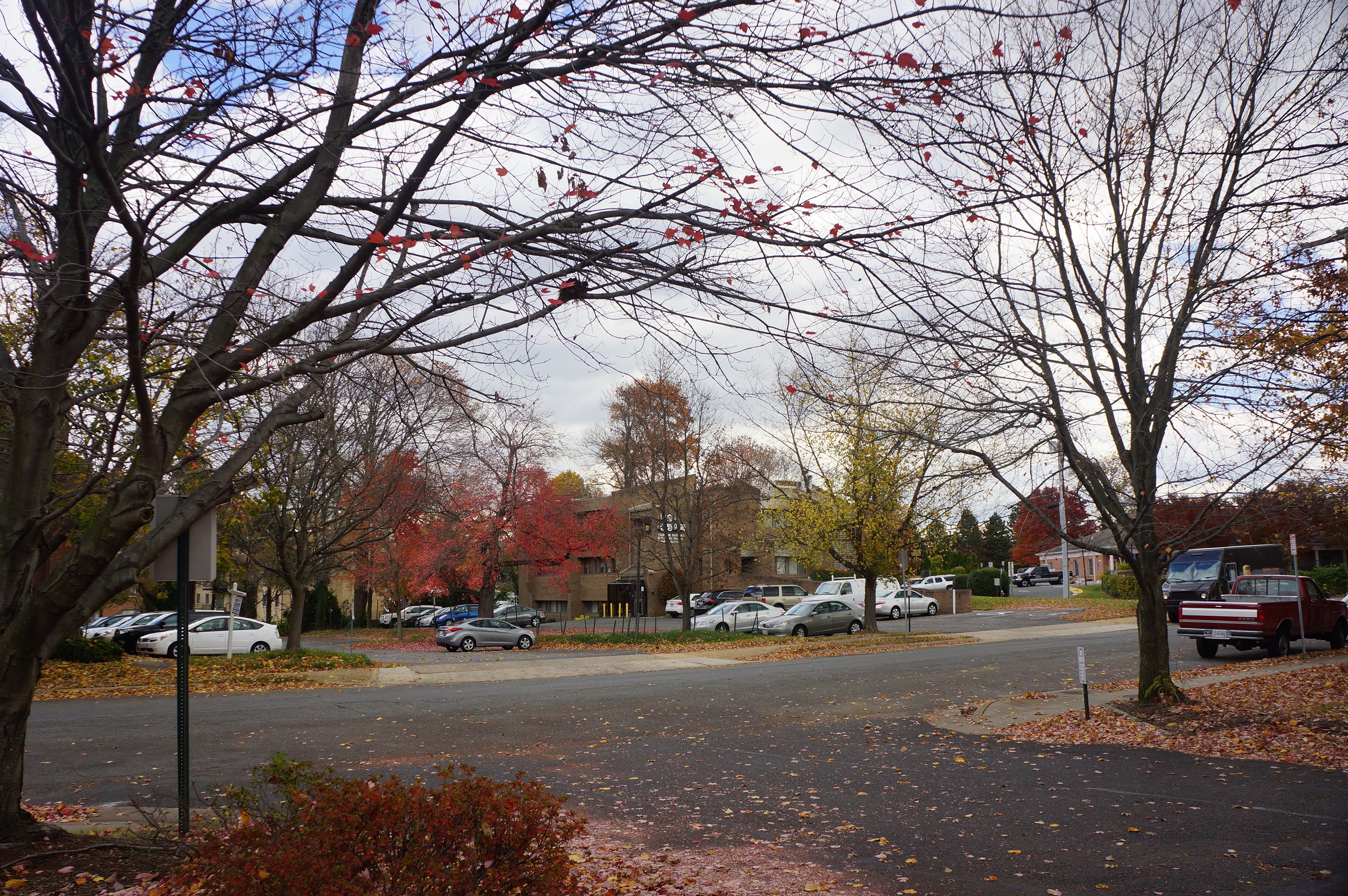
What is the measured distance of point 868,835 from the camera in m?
7.03

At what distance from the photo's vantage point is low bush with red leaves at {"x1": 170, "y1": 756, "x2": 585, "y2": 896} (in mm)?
3547

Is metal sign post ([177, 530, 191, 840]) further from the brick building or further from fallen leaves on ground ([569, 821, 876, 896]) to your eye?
the brick building

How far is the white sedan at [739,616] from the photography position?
116 ft

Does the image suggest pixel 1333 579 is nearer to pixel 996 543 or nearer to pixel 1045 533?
pixel 1045 533

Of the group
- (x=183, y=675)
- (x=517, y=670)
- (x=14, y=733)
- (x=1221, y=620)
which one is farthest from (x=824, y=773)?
(x=517, y=670)

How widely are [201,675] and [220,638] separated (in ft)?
27.1

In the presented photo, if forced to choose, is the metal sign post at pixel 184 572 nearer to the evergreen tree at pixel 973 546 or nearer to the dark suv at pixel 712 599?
the dark suv at pixel 712 599

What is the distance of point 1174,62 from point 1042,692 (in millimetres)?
10107

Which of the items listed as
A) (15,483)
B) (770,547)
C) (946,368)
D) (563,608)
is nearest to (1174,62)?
(946,368)

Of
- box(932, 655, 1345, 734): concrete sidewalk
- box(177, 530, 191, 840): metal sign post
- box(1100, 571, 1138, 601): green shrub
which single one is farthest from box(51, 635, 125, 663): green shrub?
box(1100, 571, 1138, 601): green shrub

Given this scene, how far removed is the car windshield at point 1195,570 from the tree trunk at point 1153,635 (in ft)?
64.7

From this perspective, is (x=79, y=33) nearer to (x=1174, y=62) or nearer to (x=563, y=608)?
(x=1174, y=62)

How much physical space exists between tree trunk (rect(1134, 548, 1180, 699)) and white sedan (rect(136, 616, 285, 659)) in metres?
24.7

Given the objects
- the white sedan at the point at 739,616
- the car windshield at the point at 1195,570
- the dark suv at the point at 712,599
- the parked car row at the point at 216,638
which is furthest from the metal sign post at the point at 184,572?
the dark suv at the point at 712,599
